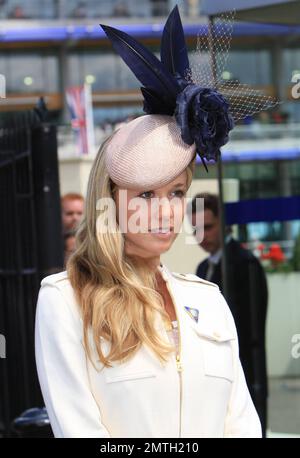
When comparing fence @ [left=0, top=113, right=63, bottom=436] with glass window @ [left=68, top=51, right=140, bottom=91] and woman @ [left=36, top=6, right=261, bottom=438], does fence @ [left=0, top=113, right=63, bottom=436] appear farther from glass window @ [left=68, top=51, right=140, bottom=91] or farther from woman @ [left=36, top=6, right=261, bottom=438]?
glass window @ [left=68, top=51, right=140, bottom=91]

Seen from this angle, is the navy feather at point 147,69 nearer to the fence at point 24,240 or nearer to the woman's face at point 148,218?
the woman's face at point 148,218

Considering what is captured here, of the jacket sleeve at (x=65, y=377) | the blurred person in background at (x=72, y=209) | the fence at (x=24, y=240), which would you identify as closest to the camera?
the jacket sleeve at (x=65, y=377)

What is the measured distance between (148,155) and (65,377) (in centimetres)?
54

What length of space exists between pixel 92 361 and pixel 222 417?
341 millimetres

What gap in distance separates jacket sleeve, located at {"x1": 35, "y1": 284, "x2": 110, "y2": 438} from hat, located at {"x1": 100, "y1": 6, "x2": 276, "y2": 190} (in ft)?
1.21

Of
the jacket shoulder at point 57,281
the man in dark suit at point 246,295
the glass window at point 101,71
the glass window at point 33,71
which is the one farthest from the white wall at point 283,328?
the glass window at point 33,71

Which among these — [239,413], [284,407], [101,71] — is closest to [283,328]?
[284,407]

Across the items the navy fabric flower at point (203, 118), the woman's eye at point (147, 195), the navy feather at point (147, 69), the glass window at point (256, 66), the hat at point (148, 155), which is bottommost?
the woman's eye at point (147, 195)

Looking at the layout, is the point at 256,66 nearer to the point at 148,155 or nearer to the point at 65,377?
the point at 148,155

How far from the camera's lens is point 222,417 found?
2.13 m

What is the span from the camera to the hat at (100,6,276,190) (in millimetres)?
2131

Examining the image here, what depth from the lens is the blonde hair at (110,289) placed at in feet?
6.71

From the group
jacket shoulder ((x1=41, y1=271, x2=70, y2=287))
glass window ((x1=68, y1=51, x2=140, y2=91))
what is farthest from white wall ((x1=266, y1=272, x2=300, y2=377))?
glass window ((x1=68, y1=51, x2=140, y2=91))
